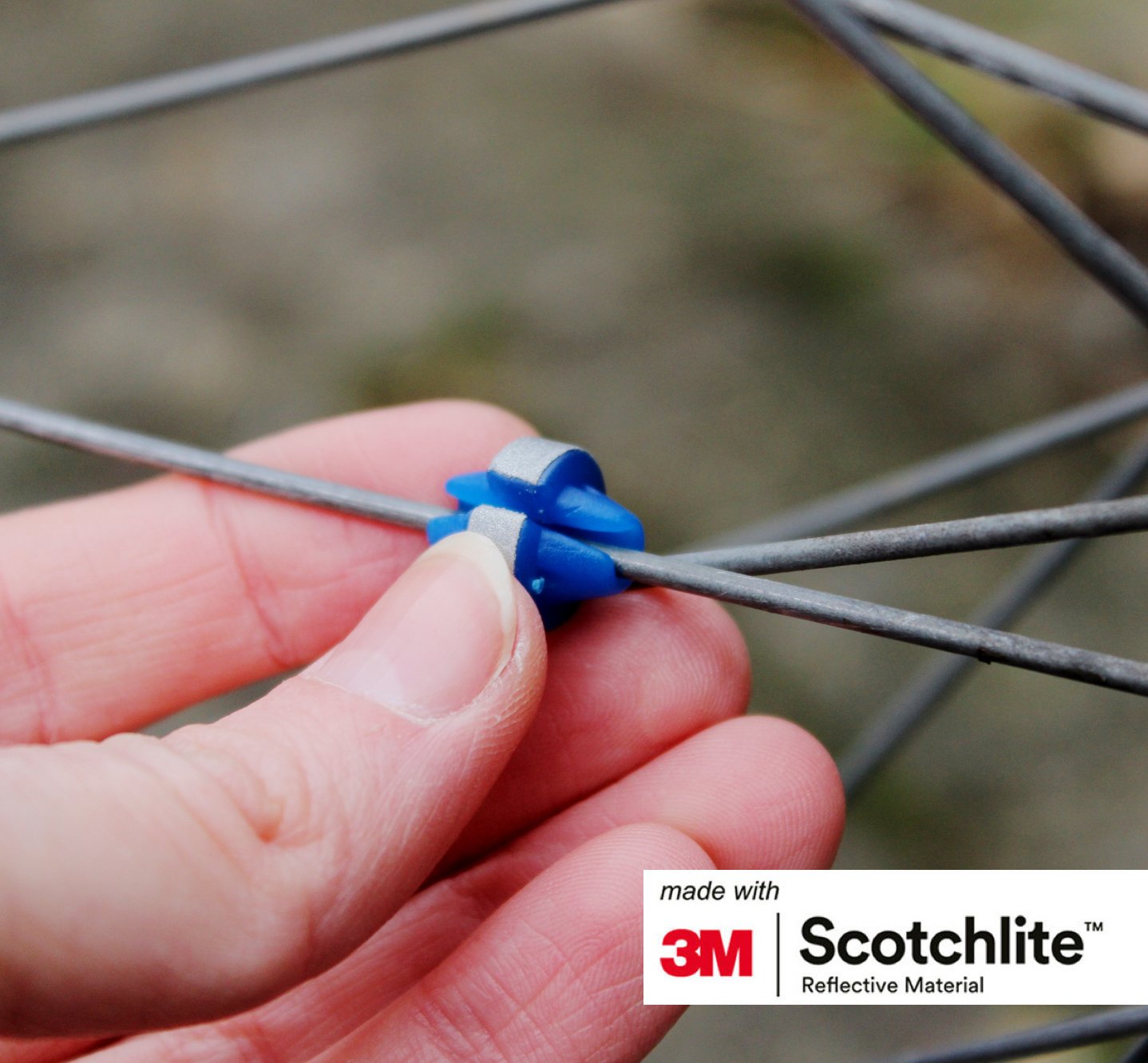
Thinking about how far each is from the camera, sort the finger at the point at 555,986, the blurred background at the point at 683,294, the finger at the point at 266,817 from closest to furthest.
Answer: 1. the finger at the point at 266,817
2. the finger at the point at 555,986
3. the blurred background at the point at 683,294

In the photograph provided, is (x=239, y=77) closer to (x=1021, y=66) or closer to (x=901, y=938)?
(x=1021, y=66)

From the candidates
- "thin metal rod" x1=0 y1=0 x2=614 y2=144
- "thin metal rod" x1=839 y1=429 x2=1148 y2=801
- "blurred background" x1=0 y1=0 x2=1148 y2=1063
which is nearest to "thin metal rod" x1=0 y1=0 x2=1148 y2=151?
"thin metal rod" x1=0 y1=0 x2=614 y2=144

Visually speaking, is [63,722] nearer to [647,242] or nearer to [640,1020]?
[640,1020]

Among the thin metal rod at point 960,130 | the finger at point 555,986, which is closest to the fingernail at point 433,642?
the finger at point 555,986

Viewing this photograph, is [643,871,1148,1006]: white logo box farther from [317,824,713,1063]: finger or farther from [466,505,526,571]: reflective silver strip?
[466,505,526,571]: reflective silver strip

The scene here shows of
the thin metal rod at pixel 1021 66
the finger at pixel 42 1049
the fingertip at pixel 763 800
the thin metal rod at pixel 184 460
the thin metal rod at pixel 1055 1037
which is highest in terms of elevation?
the thin metal rod at pixel 1021 66

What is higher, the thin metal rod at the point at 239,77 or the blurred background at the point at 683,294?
the blurred background at the point at 683,294

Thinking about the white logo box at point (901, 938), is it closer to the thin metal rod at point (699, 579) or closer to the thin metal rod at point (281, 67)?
the thin metal rod at point (699, 579)
